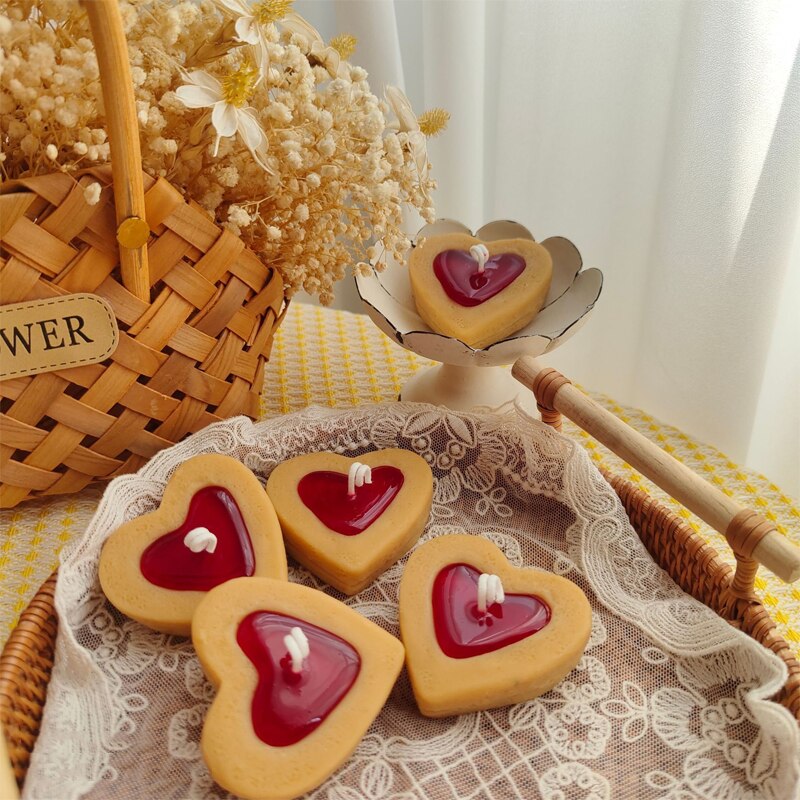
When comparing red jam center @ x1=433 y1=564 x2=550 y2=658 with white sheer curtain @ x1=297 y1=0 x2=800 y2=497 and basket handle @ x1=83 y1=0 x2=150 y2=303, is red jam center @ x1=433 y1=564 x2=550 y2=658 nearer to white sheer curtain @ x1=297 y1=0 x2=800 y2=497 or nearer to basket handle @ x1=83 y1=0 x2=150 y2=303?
basket handle @ x1=83 y1=0 x2=150 y2=303

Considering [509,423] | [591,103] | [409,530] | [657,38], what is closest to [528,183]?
[591,103]

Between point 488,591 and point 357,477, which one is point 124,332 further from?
point 488,591

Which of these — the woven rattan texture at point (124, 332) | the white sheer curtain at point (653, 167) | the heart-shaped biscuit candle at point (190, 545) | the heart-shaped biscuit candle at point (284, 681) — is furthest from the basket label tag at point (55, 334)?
the white sheer curtain at point (653, 167)

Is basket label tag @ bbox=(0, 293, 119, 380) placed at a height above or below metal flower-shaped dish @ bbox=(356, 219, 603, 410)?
above

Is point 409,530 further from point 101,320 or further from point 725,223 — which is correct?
point 725,223

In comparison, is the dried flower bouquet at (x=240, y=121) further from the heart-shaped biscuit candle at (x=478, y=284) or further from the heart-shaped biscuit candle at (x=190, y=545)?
the heart-shaped biscuit candle at (x=190, y=545)

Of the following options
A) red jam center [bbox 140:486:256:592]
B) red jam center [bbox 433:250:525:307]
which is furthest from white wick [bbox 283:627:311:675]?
red jam center [bbox 433:250:525:307]
